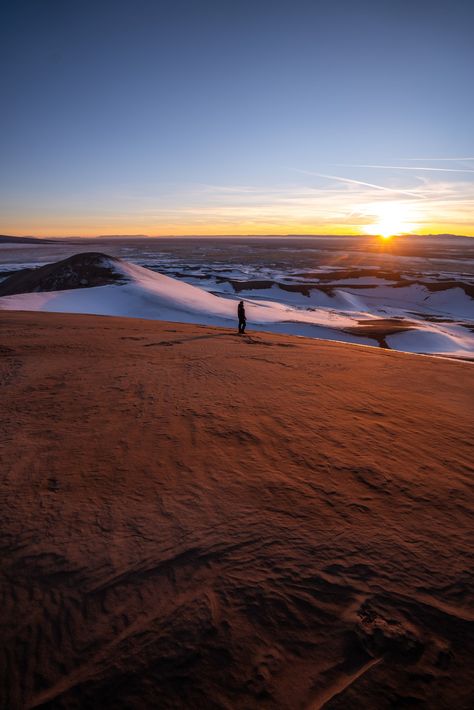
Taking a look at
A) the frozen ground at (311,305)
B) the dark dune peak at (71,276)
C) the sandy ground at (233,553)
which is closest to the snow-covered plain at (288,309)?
the frozen ground at (311,305)

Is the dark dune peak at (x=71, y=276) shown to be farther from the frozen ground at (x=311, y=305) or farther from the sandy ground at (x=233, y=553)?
the sandy ground at (x=233, y=553)

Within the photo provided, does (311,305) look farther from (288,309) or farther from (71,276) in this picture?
(71,276)

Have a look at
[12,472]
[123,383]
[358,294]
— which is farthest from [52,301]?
[358,294]

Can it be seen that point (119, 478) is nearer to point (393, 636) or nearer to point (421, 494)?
point (393, 636)

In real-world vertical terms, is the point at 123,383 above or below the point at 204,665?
above

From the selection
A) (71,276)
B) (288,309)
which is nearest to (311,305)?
(288,309)

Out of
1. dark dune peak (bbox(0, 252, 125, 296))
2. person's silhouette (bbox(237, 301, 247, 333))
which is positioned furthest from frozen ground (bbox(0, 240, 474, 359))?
person's silhouette (bbox(237, 301, 247, 333))

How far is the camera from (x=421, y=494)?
13.1 feet

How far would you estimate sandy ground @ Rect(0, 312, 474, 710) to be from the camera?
2273 mm

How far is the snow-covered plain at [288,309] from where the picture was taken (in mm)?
22047

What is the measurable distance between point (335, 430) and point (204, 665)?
3.54 m

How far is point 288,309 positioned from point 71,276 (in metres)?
18.8

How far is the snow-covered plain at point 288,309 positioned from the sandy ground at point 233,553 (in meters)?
16.7

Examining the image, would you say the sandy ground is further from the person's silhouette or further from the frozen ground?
the frozen ground
